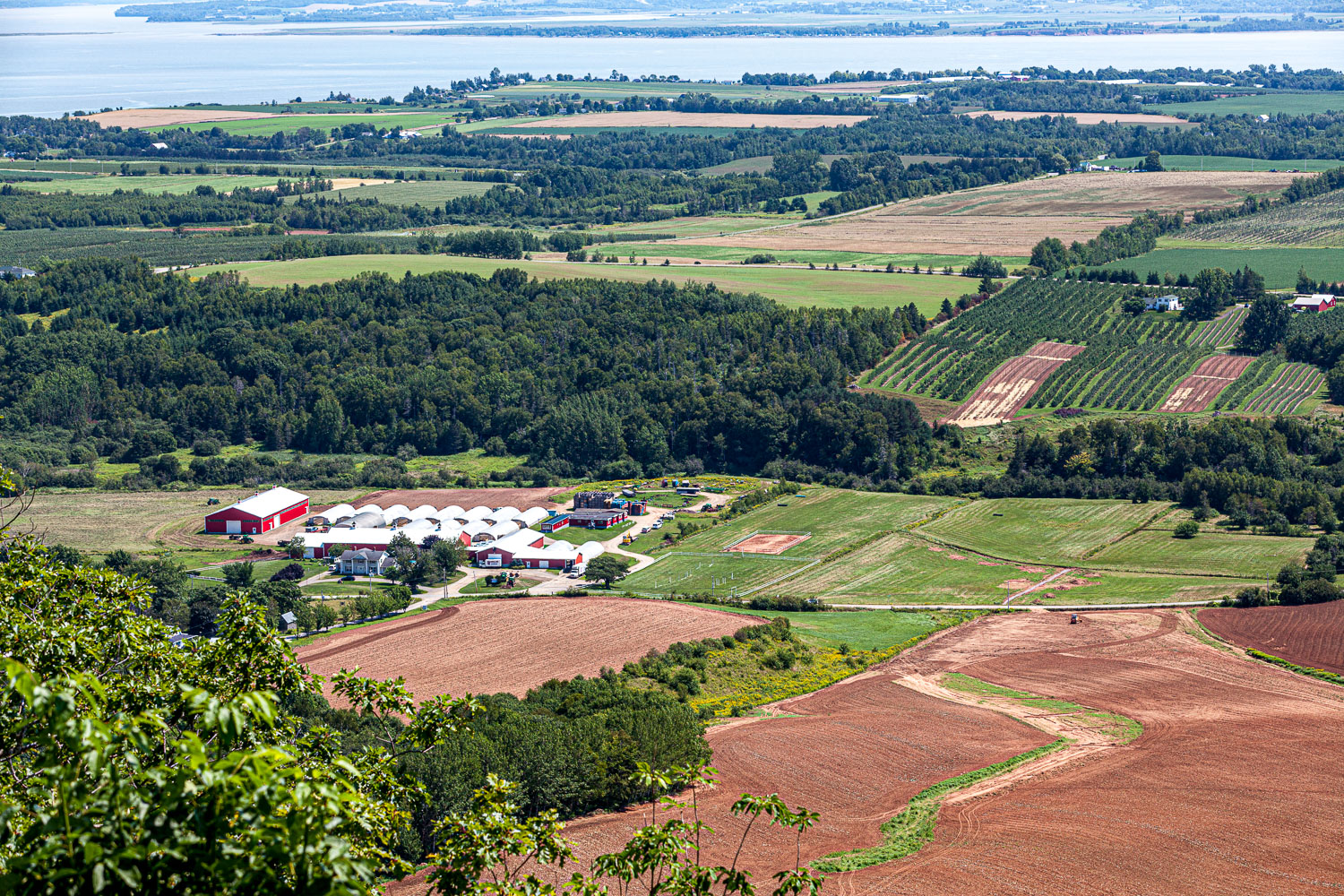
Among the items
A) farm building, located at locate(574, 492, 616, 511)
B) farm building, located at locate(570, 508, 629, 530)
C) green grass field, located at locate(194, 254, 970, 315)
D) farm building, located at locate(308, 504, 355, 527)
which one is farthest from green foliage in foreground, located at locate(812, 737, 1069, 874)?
green grass field, located at locate(194, 254, 970, 315)

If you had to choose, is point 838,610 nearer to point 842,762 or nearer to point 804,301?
point 842,762

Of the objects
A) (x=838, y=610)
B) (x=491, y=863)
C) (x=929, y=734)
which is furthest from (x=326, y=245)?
(x=491, y=863)

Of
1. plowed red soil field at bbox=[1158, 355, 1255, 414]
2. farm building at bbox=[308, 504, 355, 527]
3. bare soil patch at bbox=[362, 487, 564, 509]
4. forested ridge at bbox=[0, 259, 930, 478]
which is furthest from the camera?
forested ridge at bbox=[0, 259, 930, 478]

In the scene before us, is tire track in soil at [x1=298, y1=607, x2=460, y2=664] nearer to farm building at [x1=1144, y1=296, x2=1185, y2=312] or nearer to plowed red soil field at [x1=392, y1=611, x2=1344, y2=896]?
plowed red soil field at [x1=392, y1=611, x2=1344, y2=896]

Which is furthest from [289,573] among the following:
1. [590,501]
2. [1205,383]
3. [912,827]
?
[1205,383]

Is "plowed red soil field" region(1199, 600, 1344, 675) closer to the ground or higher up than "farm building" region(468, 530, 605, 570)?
higher up
